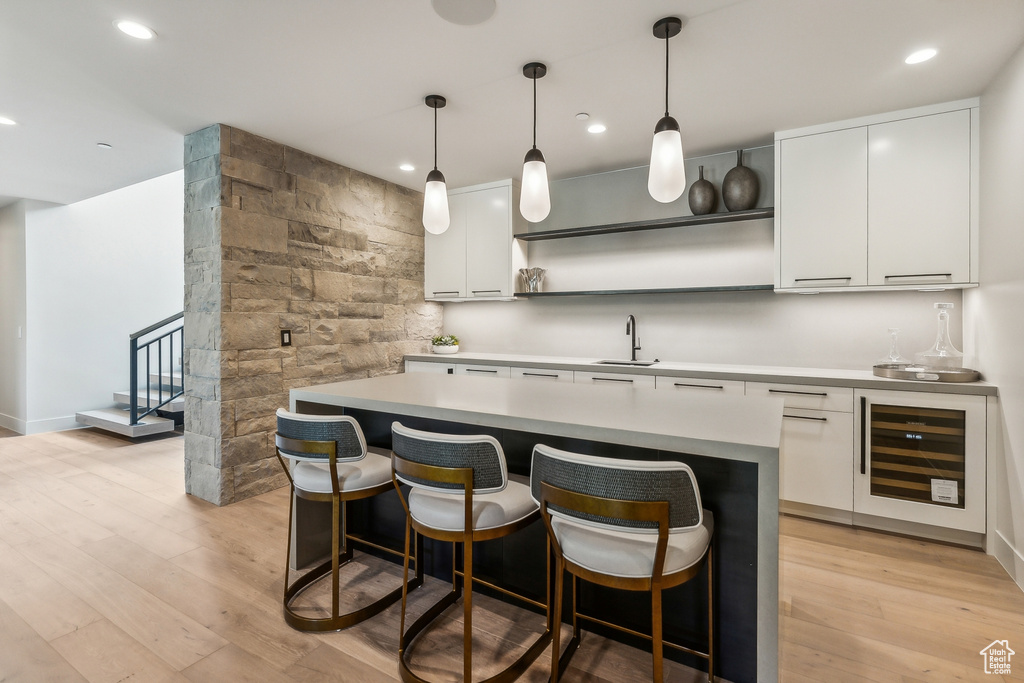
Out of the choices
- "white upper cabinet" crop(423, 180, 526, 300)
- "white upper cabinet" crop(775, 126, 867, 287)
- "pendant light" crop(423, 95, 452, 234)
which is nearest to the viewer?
"pendant light" crop(423, 95, 452, 234)

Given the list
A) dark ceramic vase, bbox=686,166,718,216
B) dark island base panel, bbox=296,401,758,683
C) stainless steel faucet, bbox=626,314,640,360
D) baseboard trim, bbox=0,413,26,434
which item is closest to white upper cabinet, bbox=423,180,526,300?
stainless steel faucet, bbox=626,314,640,360

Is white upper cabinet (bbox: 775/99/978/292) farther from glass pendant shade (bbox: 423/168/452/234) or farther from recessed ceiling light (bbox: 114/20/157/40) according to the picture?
recessed ceiling light (bbox: 114/20/157/40)

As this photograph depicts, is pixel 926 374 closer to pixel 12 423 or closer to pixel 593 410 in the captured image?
pixel 593 410

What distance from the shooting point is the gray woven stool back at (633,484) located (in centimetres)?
121

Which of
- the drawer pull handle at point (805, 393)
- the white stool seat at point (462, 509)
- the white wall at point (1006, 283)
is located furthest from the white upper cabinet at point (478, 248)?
the white wall at point (1006, 283)

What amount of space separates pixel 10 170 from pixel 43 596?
3928mm

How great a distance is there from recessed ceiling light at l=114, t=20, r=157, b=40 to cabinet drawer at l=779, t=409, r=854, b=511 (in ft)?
12.3

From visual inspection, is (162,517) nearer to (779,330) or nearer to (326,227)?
(326,227)

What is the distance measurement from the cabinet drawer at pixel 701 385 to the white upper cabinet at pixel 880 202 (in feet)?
2.50

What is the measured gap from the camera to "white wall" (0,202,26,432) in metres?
5.16

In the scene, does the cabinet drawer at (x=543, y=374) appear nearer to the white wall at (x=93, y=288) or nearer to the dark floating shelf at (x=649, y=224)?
the dark floating shelf at (x=649, y=224)

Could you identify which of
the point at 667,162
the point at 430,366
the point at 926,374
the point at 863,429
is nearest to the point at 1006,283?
the point at 926,374

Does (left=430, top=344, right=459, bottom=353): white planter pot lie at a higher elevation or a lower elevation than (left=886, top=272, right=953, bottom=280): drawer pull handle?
lower

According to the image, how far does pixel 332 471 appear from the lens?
→ 1.80 metres
